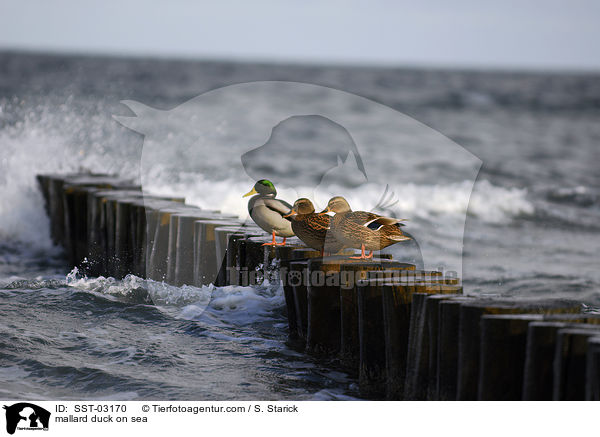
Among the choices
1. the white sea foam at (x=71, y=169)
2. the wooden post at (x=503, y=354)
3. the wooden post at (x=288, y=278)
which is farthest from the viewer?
the white sea foam at (x=71, y=169)

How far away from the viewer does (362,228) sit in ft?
16.8

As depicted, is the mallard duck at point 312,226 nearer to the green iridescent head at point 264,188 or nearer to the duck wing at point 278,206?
the duck wing at point 278,206

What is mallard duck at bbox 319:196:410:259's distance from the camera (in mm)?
5117

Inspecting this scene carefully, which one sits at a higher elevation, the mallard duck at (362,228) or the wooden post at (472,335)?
the mallard duck at (362,228)

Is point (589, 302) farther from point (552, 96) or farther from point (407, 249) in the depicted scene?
point (552, 96)

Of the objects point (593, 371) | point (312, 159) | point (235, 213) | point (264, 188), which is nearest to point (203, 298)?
point (264, 188)

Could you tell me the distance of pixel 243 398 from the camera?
472cm

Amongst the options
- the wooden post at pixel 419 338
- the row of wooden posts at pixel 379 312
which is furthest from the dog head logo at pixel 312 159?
the wooden post at pixel 419 338

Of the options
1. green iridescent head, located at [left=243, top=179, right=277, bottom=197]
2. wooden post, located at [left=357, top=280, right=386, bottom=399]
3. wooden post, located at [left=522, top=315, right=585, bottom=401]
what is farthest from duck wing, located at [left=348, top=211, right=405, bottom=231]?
wooden post, located at [left=522, top=315, right=585, bottom=401]

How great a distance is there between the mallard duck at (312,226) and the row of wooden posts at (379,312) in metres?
0.14

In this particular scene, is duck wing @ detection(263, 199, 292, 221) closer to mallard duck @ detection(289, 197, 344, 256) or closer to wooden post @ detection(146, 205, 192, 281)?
mallard duck @ detection(289, 197, 344, 256)
